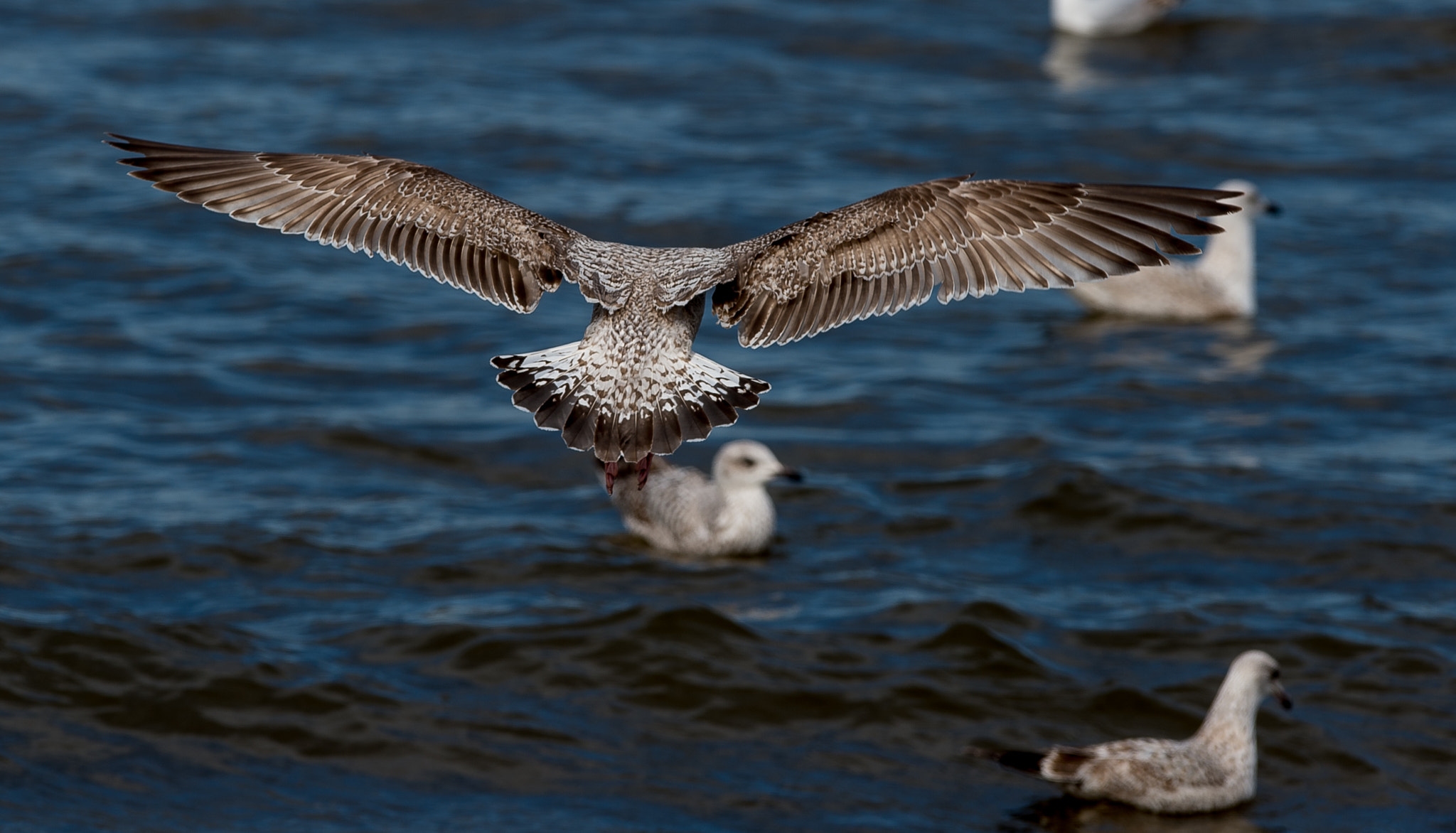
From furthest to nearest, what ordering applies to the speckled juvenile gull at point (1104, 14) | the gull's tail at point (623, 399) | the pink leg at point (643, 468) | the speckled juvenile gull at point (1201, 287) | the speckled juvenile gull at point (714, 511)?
the speckled juvenile gull at point (1104, 14) < the speckled juvenile gull at point (1201, 287) < the speckled juvenile gull at point (714, 511) < the pink leg at point (643, 468) < the gull's tail at point (623, 399)

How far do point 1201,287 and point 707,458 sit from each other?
12.9 feet

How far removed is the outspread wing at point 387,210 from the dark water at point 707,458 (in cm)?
256

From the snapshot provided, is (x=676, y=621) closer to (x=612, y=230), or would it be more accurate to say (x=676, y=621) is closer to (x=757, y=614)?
(x=757, y=614)

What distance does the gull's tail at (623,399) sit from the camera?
5.07 metres

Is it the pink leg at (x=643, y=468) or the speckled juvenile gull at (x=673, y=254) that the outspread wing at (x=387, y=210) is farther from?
the pink leg at (x=643, y=468)

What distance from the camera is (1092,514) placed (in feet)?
32.9

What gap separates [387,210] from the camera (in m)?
→ 6.08

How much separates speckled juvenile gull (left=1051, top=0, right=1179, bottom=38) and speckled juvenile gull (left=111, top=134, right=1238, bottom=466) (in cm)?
1144

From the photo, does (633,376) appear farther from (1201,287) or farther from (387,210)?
(1201,287)

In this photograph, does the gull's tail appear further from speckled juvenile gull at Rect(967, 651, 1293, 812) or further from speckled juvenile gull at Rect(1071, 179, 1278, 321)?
speckled juvenile gull at Rect(1071, 179, 1278, 321)

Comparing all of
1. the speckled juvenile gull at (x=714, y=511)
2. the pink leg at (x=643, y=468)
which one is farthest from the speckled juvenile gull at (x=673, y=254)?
the speckled juvenile gull at (x=714, y=511)

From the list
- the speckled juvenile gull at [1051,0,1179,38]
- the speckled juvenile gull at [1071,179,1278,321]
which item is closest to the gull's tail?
the speckled juvenile gull at [1071,179,1278,321]

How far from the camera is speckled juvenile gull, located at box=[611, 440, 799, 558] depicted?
383 inches

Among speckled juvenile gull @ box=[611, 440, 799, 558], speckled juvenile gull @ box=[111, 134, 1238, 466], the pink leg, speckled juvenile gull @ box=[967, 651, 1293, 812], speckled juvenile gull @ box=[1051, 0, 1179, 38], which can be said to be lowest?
speckled juvenile gull @ box=[967, 651, 1293, 812]
